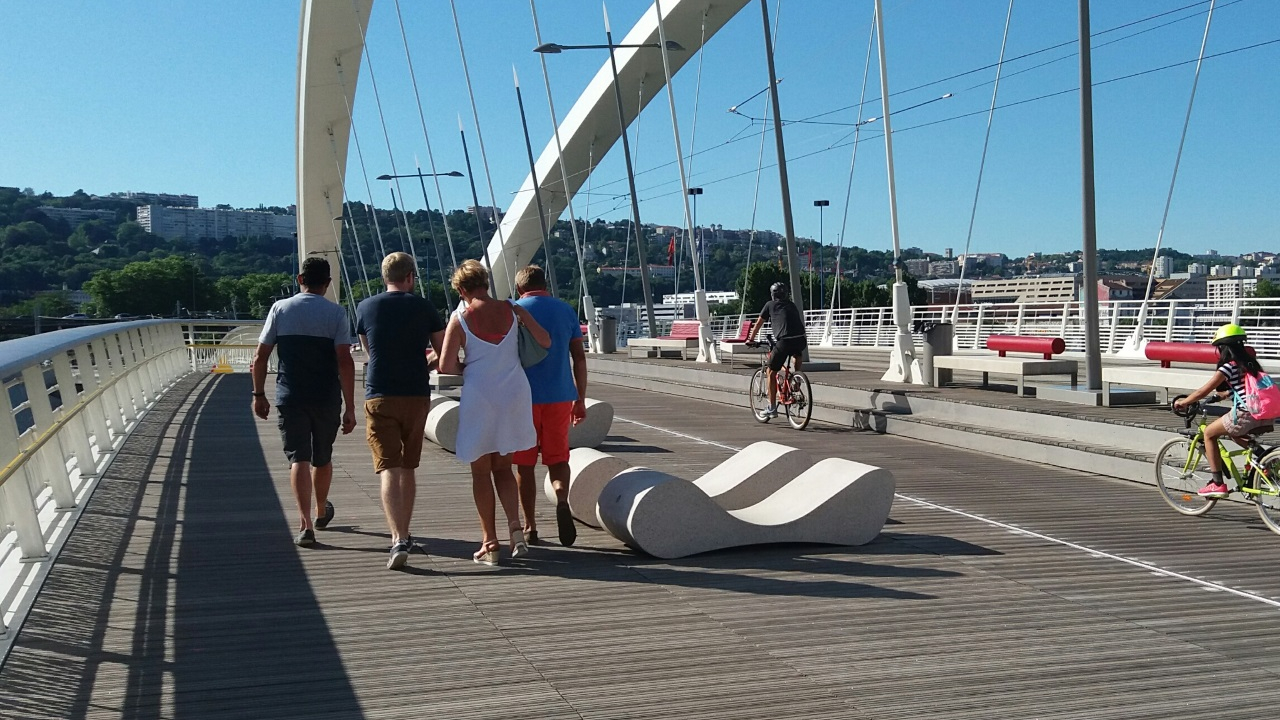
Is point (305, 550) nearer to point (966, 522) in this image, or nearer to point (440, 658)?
point (440, 658)

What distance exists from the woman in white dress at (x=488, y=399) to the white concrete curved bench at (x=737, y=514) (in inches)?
26.1

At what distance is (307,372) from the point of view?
25.2ft

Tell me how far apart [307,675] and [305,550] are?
2704mm

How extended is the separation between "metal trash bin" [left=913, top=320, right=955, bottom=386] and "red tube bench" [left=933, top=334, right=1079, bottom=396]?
0.15 feet

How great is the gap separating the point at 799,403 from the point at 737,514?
7.68 metres

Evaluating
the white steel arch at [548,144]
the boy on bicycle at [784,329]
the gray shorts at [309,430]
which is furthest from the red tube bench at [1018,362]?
the white steel arch at [548,144]

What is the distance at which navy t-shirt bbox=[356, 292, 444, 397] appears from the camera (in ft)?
23.2

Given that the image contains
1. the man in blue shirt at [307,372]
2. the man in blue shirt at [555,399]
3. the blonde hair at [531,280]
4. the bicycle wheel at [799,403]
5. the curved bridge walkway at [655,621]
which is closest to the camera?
the curved bridge walkway at [655,621]

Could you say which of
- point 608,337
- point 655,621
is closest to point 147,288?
point 608,337

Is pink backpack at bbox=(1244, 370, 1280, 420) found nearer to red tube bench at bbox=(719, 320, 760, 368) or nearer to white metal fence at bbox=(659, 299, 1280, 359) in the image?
white metal fence at bbox=(659, 299, 1280, 359)

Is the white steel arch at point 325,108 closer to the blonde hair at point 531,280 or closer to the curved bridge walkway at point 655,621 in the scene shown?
the blonde hair at point 531,280

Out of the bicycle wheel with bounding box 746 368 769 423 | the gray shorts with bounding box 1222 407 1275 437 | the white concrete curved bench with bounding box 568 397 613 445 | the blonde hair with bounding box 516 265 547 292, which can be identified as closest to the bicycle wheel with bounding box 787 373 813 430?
the bicycle wheel with bounding box 746 368 769 423

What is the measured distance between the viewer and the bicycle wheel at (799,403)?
15445 millimetres

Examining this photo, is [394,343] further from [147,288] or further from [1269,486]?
[147,288]
